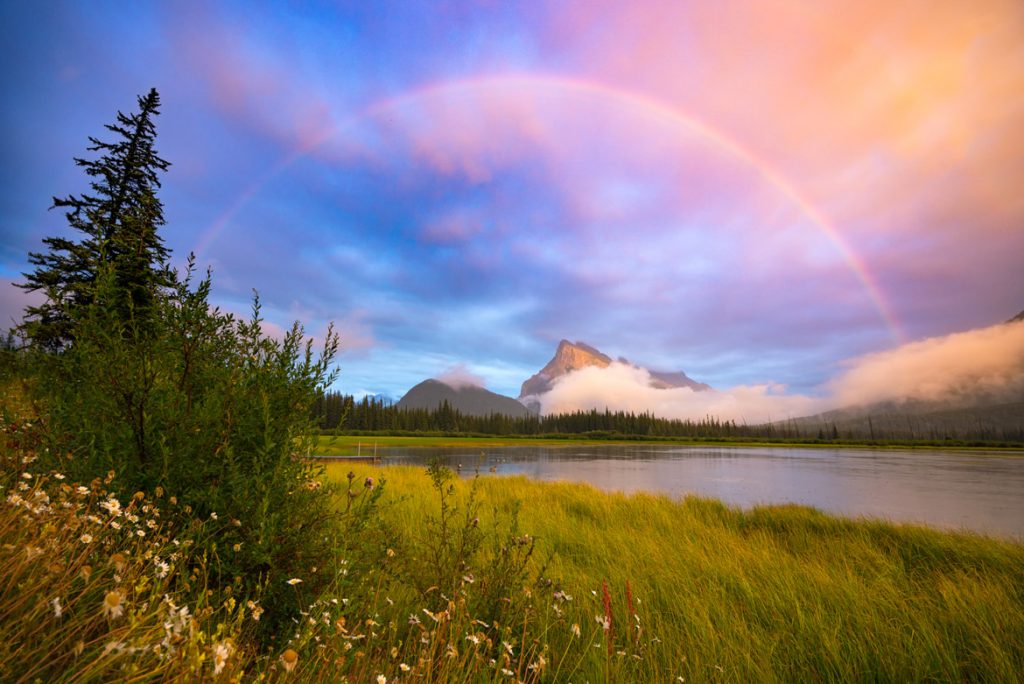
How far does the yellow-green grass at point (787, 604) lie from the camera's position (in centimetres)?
408

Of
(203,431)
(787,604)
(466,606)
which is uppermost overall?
(203,431)

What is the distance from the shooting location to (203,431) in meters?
3.55

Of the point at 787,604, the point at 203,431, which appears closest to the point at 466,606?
the point at 203,431

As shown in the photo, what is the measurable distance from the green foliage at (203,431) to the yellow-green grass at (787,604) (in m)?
2.48

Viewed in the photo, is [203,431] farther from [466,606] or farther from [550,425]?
[550,425]

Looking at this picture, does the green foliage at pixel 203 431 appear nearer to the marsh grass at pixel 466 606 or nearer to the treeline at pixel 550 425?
the marsh grass at pixel 466 606

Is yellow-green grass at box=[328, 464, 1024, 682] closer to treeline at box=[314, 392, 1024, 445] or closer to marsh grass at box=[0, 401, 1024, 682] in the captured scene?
marsh grass at box=[0, 401, 1024, 682]

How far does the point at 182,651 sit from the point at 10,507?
174 cm

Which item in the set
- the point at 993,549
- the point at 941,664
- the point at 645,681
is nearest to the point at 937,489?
the point at 993,549

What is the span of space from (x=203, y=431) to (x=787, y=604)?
21.7 feet

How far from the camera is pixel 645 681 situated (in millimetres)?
3705

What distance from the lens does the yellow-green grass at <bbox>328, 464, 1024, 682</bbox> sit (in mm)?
4082

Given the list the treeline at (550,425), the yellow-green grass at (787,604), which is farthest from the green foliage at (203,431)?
the treeline at (550,425)

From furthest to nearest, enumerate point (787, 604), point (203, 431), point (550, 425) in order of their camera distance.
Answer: point (550, 425), point (787, 604), point (203, 431)
